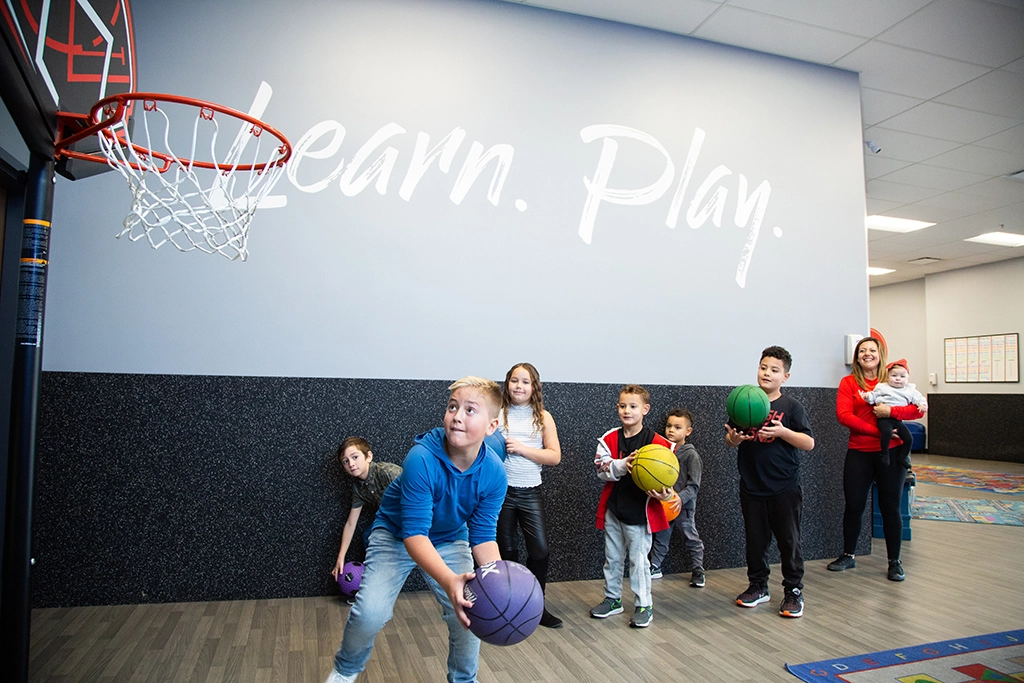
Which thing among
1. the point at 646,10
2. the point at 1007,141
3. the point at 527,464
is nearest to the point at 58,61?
the point at 527,464

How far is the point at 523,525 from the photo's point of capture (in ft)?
10.5

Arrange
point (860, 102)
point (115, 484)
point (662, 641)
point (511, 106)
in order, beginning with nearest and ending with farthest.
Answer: point (662, 641) → point (115, 484) → point (511, 106) → point (860, 102)

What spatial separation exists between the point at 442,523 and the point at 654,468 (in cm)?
123

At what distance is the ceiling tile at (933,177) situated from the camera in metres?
6.39

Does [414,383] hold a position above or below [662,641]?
above

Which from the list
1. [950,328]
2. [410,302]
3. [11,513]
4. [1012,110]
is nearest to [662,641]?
[410,302]

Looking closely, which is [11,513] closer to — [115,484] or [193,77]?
[115,484]

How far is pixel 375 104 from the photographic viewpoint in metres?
3.69

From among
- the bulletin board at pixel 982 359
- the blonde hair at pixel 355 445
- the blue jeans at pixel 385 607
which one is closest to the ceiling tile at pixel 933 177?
the bulletin board at pixel 982 359

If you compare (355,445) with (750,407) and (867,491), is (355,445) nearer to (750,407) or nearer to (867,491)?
(750,407)

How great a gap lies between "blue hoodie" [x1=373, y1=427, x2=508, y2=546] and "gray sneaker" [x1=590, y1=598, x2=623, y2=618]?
1.22 metres

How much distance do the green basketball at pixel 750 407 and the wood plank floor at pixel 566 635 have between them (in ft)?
3.00

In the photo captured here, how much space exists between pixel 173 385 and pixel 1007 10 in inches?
193

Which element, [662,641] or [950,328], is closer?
[662,641]
